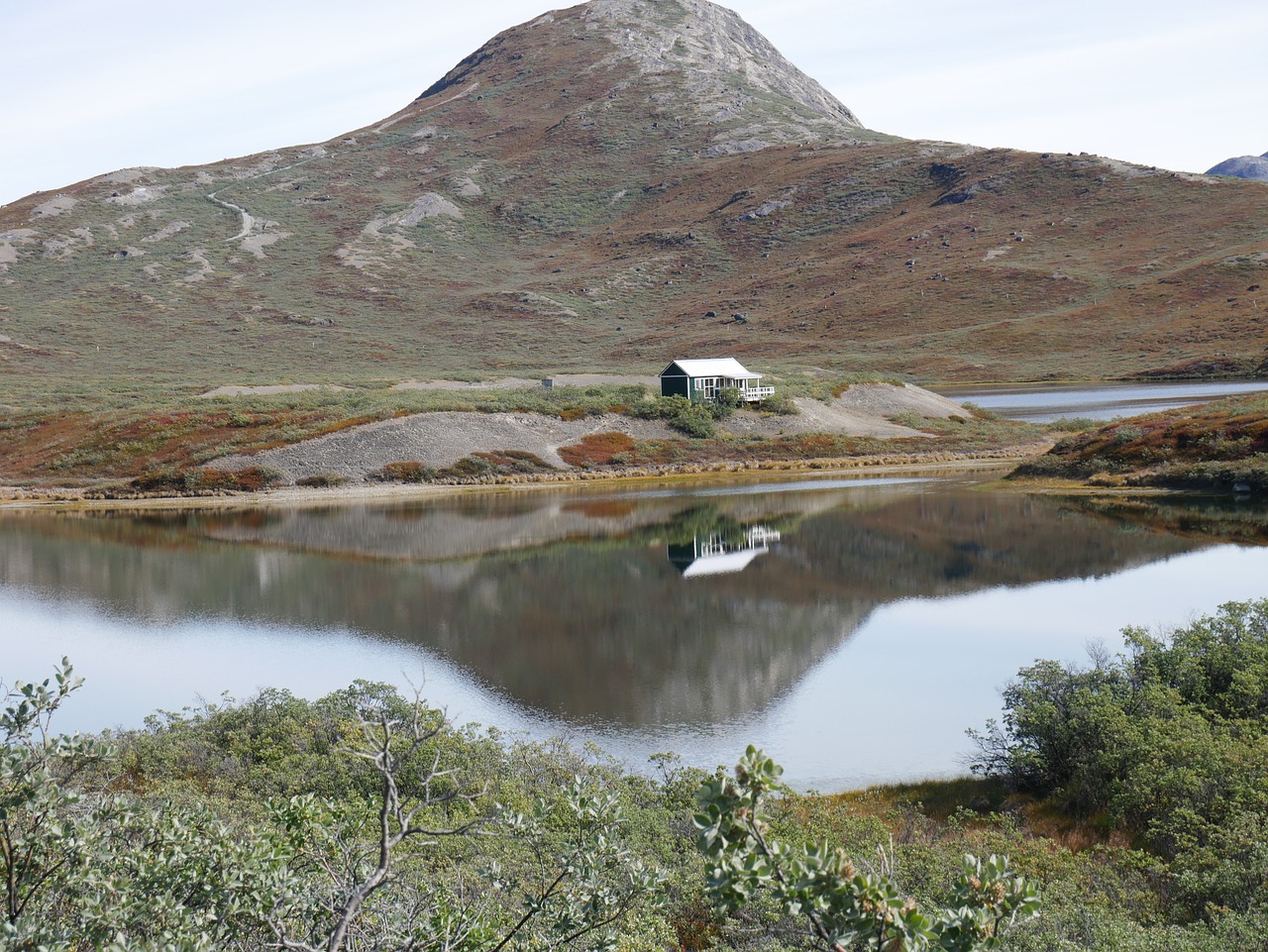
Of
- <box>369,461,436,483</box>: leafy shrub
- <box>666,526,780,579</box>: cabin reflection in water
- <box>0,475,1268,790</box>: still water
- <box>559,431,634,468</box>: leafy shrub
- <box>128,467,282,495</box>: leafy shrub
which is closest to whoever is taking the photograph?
<box>0,475,1268,790</box>: still water

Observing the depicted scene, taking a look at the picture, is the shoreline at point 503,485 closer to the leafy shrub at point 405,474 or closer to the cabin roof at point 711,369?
the leafy shrub at point 405,474

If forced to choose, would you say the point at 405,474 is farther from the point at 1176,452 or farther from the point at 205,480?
the point at 1176,452

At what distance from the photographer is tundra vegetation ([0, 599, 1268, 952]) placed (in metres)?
5.46

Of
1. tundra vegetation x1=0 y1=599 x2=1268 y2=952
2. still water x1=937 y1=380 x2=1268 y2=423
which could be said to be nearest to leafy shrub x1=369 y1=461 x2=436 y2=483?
tundra vegetation x1=0 y1=599 x2=1268 y2=952

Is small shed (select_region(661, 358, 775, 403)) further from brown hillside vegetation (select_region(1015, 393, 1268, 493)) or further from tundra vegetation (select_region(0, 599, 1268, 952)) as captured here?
tundra vegetation (select_region(0, 599, 1268, 952))

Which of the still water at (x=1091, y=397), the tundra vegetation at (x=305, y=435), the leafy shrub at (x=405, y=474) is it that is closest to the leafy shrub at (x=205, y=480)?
the tundra vegetation at (x=305, y=435)

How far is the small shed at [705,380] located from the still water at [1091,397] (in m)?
21.6

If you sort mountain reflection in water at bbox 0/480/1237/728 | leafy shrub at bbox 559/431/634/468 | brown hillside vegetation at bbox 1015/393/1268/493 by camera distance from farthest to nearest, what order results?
leafy shrub at bbox 559/431/634/468
brown hillside vegetation at bbox 1015/393/1268/493
mountain reflection in water at bbox 0/480/1237/728

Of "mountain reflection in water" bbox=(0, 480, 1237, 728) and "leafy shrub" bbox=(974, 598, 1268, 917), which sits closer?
"leafy shrub" bbox=(974, 598, 1268, 917)

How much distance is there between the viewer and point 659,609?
28609 mm

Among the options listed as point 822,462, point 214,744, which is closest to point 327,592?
point 214,744

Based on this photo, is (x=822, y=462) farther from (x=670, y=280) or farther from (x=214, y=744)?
(x=670, y=280)

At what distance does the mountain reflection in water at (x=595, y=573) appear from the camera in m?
23.5

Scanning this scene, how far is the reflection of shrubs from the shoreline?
1.62 feet
